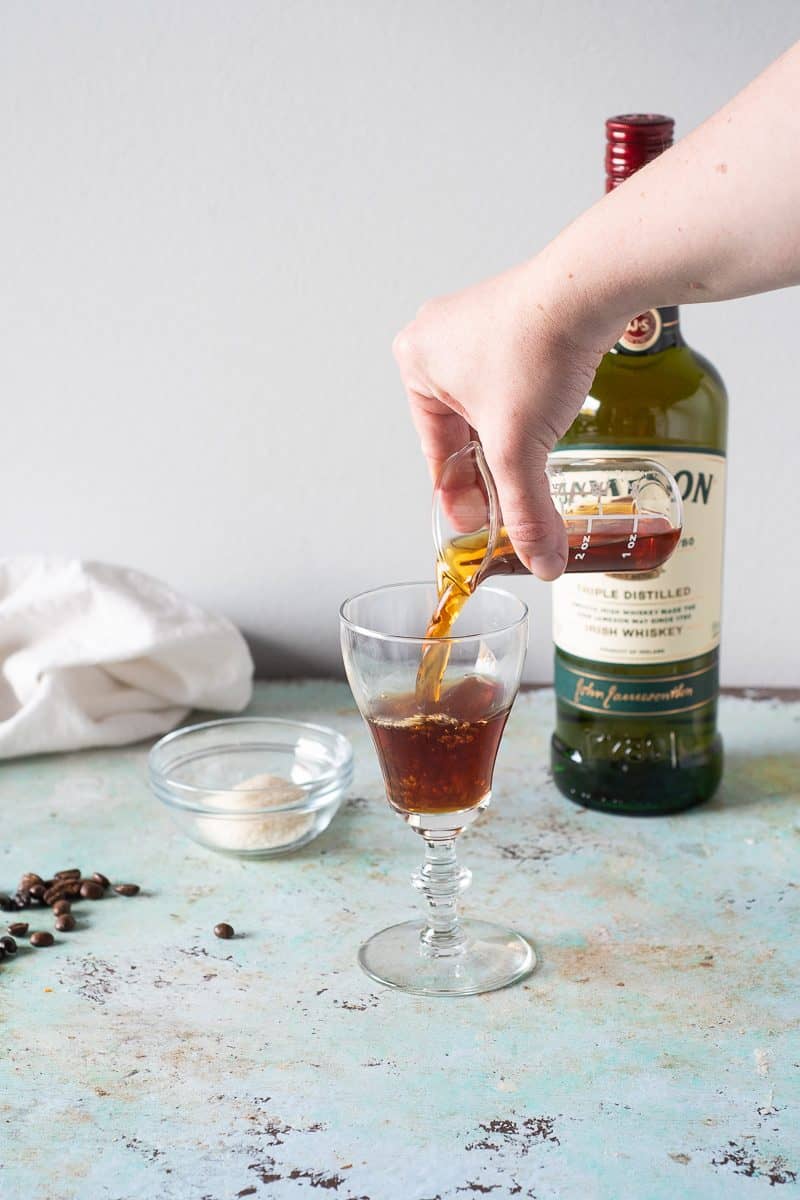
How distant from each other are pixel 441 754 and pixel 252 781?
32 cm

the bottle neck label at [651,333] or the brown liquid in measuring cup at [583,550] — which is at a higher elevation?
the bottle neck label at [651,333]

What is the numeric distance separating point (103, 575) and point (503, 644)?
68cm

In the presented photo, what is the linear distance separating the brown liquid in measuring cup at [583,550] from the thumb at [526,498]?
0.26 feet

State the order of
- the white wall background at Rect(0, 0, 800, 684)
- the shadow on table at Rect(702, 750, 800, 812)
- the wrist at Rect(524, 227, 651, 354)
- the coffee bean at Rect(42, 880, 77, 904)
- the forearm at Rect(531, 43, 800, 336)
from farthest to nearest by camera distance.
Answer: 1. the white wall background at Rect(0, 0, 800, 684)
2. the shadow on table at Rect(702, 750, 800, 812)
3. the coffee bean at Rect(42, 880, 77, 904)
4. the wrist at Rect(524, 227, 651, 354)
5. the forearm at Rect(531, 43, 800, 336)

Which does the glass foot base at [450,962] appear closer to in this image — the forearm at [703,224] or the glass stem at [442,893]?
the glass stem at [442,893]

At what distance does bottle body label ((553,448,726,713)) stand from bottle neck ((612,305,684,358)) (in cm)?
9

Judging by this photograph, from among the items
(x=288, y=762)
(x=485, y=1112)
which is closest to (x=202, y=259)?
(x=288, y=762)

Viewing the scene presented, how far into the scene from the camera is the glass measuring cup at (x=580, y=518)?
1.00 metres

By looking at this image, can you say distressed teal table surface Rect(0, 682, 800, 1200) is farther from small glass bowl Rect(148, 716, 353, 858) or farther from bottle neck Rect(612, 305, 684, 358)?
bottle neck Rect(612, 305, 684, 358)

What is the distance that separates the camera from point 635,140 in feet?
3.62

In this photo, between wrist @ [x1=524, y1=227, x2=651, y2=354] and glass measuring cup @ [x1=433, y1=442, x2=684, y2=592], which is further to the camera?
glass measuring cup @ [x1=433, y1=442, x2=684, y2=592]

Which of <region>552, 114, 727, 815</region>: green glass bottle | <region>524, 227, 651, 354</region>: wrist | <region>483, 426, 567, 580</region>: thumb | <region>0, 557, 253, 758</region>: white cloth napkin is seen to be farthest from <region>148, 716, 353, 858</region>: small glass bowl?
<region>524, 227, 651, 354</region>: wrist

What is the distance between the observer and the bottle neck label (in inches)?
45.6

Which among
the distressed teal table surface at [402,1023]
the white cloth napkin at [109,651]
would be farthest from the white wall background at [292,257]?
the distressed teal table surface at [402,1023]
